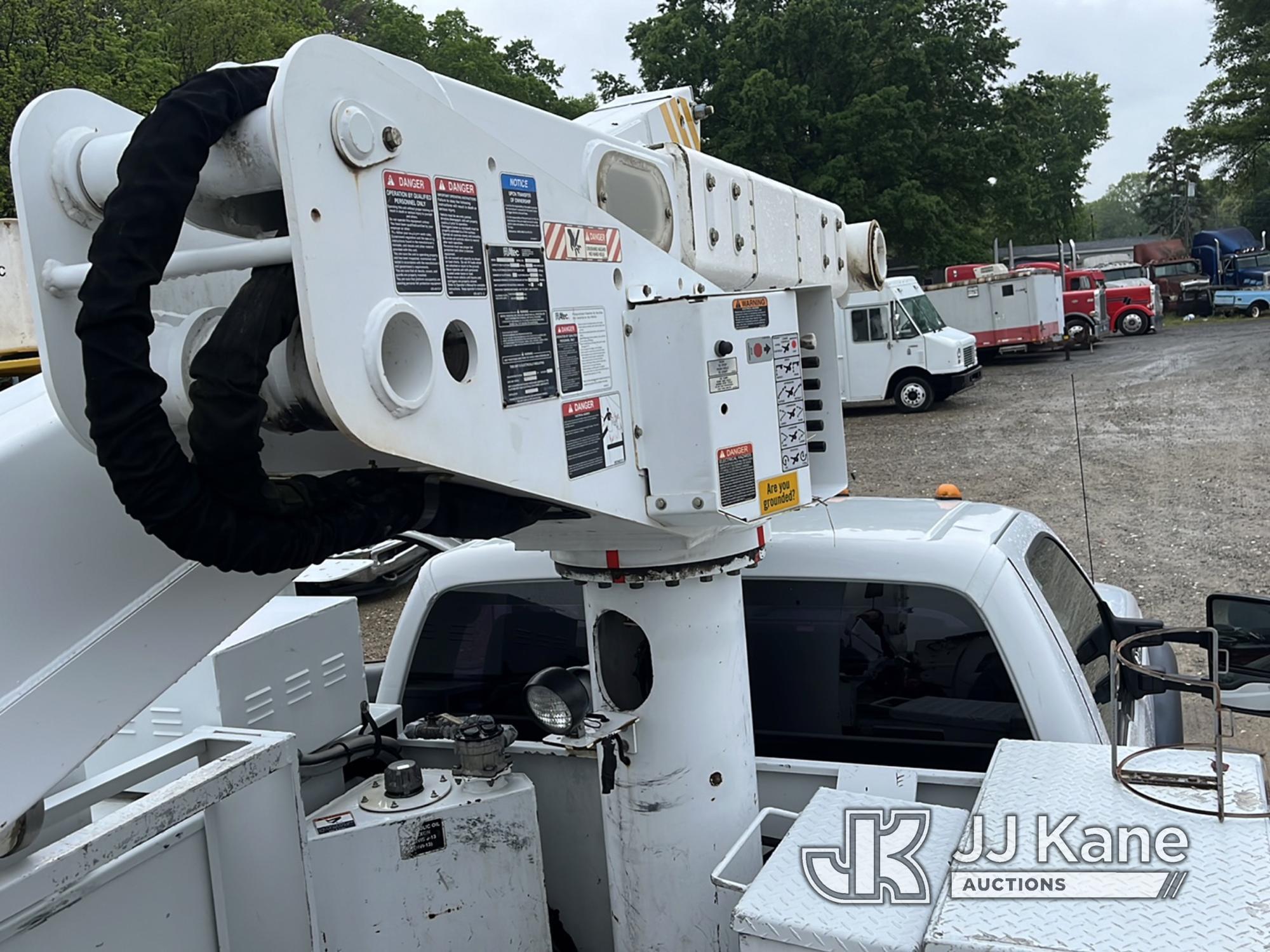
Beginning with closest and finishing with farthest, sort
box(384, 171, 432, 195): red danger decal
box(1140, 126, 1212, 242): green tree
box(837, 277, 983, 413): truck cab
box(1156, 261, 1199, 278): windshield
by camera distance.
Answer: box(384, 171, 432, 195): red danger decal, box(837, 277, 983, 413): truck cab, box(1156, 261, 1199, 278): windshield, box(1140, 126, 1212, 242): green tree

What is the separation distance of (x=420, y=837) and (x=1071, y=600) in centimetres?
220

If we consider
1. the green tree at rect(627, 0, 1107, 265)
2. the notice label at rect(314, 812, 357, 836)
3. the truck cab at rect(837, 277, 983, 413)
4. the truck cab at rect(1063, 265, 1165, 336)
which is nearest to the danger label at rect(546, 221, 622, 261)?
the notice label at rect(314, 812, 357, 836)

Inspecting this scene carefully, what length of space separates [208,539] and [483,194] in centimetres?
70

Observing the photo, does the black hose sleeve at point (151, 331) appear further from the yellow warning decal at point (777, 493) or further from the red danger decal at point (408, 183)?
the yellow warning decal at point (777, 493)

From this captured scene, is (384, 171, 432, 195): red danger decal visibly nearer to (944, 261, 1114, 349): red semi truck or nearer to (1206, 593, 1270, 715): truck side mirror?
(1206, 593, 1270, 715): truck side mirror

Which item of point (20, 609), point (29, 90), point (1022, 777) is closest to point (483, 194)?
point (20, 609)

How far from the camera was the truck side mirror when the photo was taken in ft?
8.92

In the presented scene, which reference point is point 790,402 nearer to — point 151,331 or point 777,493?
point 777,493

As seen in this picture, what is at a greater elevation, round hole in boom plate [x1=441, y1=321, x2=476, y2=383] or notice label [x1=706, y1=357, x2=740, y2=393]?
round hole in boom plate [x1=441, y1=321, x2=476, y2=383]

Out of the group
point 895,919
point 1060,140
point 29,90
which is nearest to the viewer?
point 895,919

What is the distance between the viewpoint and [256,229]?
5.67 ft

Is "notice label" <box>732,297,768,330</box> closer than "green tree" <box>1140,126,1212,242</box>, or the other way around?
"notice label" <box>732,297,768,330</box>

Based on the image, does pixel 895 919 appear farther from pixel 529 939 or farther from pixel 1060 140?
pixel 1060 140

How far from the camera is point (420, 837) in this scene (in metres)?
2.82
